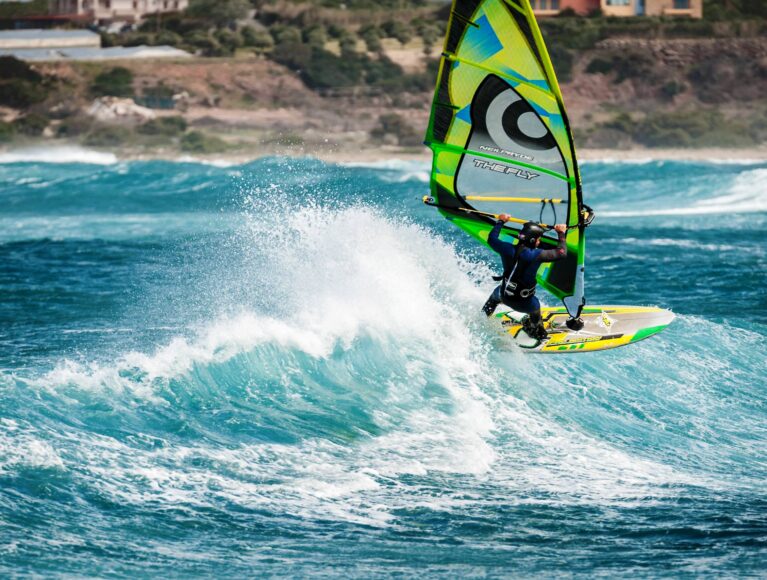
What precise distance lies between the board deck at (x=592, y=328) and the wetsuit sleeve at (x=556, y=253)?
1159mm

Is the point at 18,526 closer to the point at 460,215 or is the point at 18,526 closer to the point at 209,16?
the point at 460,215

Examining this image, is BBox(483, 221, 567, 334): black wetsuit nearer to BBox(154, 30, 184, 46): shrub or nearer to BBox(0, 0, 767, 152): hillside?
BBox(0, 0, 767, 152): hillside

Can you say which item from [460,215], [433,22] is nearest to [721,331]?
[460,215]

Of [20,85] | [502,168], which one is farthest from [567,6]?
[502,168]

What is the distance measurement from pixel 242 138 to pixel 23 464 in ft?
170

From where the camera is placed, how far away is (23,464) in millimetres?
8000

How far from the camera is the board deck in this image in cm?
1043

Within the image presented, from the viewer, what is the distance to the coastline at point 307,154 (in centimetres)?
5562

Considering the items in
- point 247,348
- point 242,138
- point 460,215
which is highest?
point 460,215

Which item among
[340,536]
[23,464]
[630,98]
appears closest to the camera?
[340,536]

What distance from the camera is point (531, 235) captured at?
9.39 metres

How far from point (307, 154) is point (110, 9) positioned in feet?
59.5

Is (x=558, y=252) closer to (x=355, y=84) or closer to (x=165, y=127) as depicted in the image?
(x=165, y=127)

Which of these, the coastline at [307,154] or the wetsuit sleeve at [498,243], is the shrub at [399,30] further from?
the wetsuit sleeve at [498,243]
